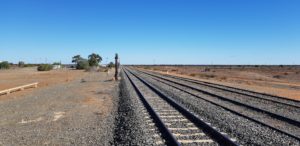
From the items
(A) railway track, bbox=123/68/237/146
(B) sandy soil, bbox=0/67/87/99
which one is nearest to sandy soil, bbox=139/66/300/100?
(A) railway track, bbox=123/68/237/146

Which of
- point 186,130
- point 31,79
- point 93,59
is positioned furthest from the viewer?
point 93,59

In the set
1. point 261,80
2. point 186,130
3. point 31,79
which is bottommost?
point 31,79

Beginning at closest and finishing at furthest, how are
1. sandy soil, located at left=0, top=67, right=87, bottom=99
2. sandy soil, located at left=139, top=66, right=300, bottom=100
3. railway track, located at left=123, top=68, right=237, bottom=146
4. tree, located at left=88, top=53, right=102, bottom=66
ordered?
railway track, located at left=123, top=68, right=237, bottom=146 → sandy soil, located at left=139, top=66, right=300, bottom=100 → sandy soil, located at left=0, top=67, right=87, bottom=99 → tree, located at left=88, top=53, right=102, bottom=66

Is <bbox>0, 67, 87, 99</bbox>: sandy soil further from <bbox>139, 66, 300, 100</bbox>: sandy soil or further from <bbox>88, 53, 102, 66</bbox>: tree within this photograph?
<bbox>88, 53, 102, 66</bbox>: tree

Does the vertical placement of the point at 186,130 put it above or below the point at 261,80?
above

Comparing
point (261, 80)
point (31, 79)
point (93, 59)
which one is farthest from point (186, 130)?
point (93, 59)

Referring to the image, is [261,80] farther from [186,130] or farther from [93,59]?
[93,59]

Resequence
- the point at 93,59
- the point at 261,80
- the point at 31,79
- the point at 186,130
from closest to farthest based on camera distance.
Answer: the point at 186,130 < the point at 31,79 < the point at 261,80 < the point at 93,59

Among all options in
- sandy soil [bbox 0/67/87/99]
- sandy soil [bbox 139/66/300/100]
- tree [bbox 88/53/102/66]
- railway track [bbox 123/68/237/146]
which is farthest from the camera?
tree [bbox 88/53/102/66]

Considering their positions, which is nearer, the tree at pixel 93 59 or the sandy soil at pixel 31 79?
the sandy soil at pixel 31 79

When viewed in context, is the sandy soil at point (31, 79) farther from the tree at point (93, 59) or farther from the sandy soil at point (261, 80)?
the tree at point (93, 59)

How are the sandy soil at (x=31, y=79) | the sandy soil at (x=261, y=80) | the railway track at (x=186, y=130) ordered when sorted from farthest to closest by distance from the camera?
1. the sandy soil at (x=31, y=79)
2. the sandy soil at (x=261, y=80)
3. the railway track at (x=186, y=130)

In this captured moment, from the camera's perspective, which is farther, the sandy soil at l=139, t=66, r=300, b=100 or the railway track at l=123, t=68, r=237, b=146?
the sandy soil at l=139, t=66, r=300, b=100

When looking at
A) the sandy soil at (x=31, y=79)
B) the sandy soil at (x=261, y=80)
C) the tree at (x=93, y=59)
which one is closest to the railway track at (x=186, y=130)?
the sandy soil at (x=261, y=80)
